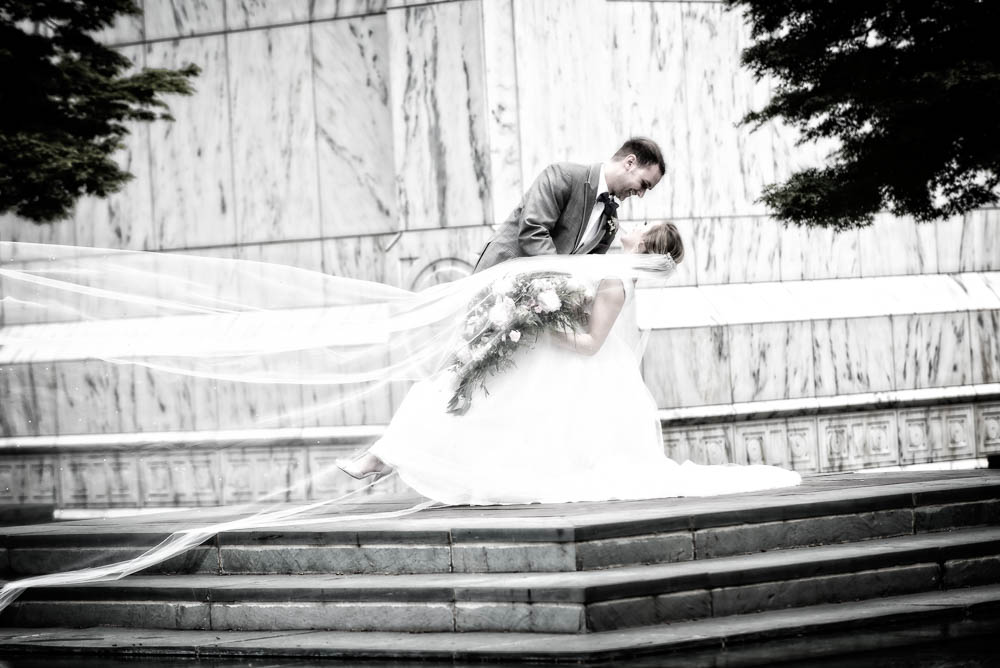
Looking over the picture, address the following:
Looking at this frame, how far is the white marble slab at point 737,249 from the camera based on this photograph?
41.8ft

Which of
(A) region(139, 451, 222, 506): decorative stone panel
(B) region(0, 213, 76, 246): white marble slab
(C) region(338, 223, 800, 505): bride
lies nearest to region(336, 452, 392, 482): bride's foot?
(C) region(338, 223, 800, 505): bride

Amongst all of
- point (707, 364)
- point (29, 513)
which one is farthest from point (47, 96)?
point (707, 364)

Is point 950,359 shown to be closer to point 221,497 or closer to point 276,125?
point 276,125

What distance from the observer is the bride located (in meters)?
8.09

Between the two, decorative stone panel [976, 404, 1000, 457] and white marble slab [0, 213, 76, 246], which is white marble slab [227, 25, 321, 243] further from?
decorative stone panel [976, 404, 1000, 457]

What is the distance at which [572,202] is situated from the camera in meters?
8.55

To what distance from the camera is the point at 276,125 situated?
13.7m

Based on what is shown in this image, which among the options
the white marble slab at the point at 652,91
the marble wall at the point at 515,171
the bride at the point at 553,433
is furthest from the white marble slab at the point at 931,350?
the bride at the point at 553,433

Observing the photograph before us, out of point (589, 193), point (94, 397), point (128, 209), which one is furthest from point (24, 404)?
point (128, 209)

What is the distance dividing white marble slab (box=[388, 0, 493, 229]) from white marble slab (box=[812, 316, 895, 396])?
3.64 m

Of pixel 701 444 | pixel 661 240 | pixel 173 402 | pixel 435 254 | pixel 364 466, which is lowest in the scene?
pixel 701 444

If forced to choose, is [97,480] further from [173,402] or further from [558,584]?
[558,584]

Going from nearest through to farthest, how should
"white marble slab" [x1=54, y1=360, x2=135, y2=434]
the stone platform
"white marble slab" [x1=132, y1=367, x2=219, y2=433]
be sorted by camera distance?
the stone platform < "white marble slab" [x1=54, y1=360, x2=135, y2=434] < "white marble slab" [x1=132, y1=367, x2=219, y2=433]

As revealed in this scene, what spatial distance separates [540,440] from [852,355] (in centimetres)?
566
